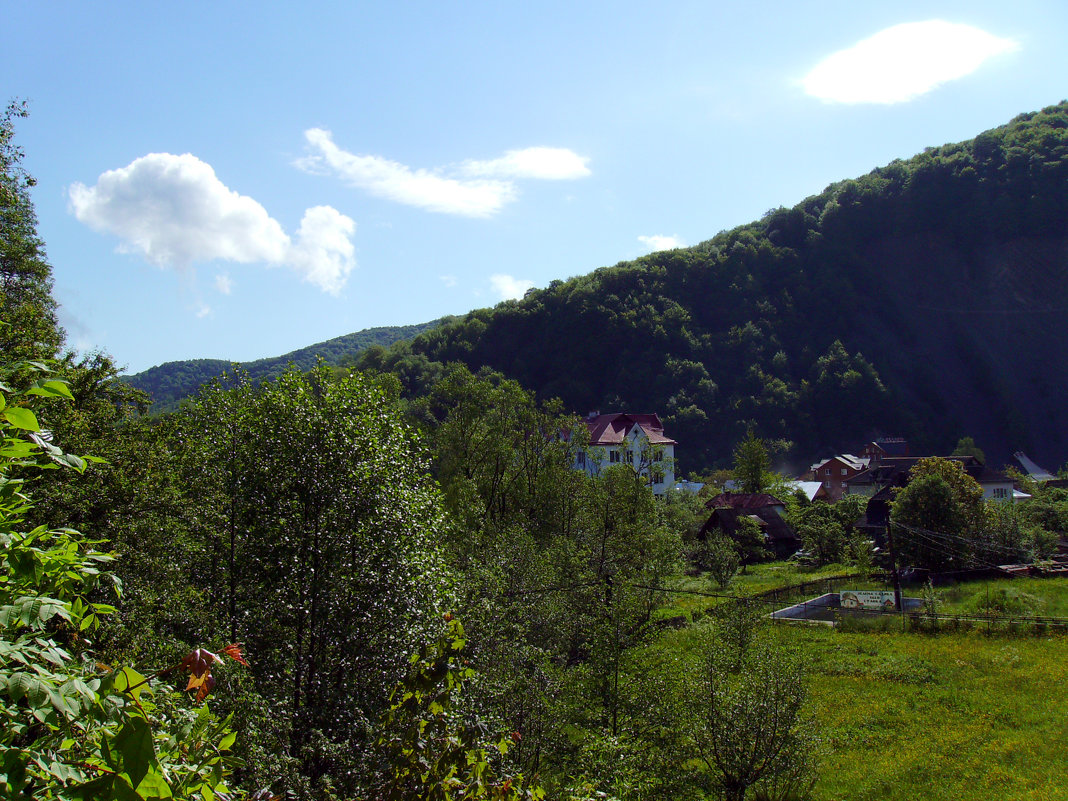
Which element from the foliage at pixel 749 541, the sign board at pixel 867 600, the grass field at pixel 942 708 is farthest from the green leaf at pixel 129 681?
the foliage at pixel 749 541

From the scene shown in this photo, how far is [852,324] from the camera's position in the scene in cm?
13462

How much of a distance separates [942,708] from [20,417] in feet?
97.5

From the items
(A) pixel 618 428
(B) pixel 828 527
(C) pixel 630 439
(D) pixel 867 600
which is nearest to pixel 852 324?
(A) pixel 618 428

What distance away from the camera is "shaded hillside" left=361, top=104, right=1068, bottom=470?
11881 centimetres

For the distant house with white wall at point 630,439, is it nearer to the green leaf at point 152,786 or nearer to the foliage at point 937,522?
the foliage at point 937,522

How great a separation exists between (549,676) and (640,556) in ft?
65.3

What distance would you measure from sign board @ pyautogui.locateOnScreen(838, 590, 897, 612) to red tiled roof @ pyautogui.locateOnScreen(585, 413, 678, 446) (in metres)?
32.5

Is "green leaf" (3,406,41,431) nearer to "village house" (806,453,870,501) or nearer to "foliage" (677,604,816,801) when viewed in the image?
"foliage" (677,604,816,801)

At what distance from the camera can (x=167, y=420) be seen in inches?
656

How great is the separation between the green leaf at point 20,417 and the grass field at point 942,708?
19.8 meters

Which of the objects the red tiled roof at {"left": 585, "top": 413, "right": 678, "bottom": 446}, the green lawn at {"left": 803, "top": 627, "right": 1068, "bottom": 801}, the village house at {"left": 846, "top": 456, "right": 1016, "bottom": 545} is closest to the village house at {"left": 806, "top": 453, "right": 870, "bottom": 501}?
the village house at {"left": 846, "top": 456, "right": 1016, "bottom": 545}

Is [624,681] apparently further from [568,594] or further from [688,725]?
[568,594]

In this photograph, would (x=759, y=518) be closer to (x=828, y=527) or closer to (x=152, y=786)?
(x=828, y=527)

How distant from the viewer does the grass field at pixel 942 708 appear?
62.4 feet
